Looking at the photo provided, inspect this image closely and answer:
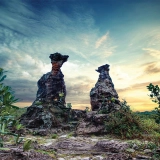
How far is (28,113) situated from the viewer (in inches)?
580

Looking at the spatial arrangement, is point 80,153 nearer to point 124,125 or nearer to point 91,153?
point 91,153

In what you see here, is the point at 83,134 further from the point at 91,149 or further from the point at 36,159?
the point at 36,159

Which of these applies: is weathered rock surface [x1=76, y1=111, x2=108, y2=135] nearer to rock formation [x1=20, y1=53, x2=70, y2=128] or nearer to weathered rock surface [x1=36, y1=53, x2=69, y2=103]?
rock formation [x1=20, y1=53, x2=70, y2=128]

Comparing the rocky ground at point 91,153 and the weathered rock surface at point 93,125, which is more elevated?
the weathered rock surface at point 93,125

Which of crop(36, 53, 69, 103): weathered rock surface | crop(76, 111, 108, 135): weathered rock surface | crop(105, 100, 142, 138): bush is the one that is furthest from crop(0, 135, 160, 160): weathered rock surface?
crop(36, 53, 69, 103): weathered rock surface

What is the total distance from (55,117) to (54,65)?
23.1 ft

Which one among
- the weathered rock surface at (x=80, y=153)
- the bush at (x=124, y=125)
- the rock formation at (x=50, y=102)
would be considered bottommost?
the weathered rock surface at (x=80, y=153)

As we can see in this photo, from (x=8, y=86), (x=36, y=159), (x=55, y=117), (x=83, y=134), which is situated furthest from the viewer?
(x=55, y=117)

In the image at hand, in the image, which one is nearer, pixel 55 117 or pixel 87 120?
pixel 87 120

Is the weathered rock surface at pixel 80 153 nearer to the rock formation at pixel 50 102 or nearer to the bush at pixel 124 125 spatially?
the bush at pixel 124 125

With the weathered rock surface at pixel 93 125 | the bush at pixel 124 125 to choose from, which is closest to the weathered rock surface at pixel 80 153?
the bush at pixel 124 125

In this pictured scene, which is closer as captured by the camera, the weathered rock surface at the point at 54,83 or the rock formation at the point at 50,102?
the rock formation at the point at 50,102

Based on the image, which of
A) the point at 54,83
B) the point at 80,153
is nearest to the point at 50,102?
the point at 54,83

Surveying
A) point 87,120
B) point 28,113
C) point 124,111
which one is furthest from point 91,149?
point 28,113
